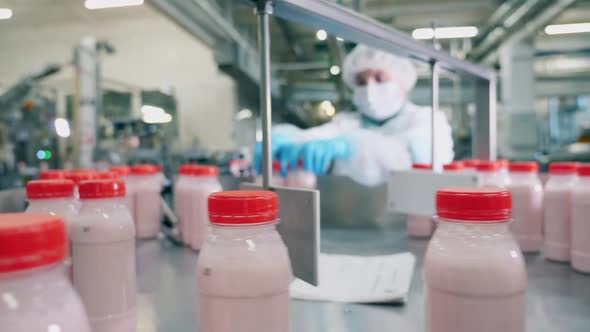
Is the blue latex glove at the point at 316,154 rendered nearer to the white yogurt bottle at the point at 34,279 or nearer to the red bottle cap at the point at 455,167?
the red bottle cap at the point at 455,167

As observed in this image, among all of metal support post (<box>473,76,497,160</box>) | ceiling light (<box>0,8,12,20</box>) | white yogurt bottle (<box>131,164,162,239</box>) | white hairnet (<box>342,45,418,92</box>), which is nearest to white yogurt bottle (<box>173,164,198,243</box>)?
white yogurt bottle (<box>131,164,162,239</box>)

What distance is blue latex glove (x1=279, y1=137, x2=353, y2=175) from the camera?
1508 mm

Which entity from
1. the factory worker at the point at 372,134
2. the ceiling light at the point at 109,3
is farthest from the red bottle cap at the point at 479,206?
the ceiling light at the point at 109,3

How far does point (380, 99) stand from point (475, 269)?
5.50ft

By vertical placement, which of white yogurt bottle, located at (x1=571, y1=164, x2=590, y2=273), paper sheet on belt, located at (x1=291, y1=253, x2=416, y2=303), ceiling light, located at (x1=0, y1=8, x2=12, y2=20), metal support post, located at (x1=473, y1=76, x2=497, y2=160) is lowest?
paper sheet on belt, located at (x1=291, y1=253, x2=416, y2=303)

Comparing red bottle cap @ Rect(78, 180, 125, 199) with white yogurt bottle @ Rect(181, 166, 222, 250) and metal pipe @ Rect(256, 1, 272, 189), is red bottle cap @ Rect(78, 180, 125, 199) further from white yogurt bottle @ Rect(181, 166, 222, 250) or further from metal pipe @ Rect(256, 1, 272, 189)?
white yogurt bottle @ Rect(181, 166, 222, 250)

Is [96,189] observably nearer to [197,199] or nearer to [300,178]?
[197,199]

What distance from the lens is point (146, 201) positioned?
4.45ft

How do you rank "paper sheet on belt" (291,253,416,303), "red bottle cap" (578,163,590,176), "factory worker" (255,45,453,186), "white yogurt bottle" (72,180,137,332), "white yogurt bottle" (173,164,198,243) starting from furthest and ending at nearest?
"factory worker" (255,45,453,186) → "white yogurt bottle" (173,164,198,243) → "red bottle cap" (578,163,590,176) → "paper sheet on belt" (291,253,416,303) → "white yogurt bottle" (72,180,137,332)

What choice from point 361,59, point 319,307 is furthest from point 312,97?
point 319,307

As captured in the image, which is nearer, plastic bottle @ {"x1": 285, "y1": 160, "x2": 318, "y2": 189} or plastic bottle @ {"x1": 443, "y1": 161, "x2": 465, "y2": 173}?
plastic bottle @ {"x1": 443, "y1": 161, "x2": 465, "y2": 173}

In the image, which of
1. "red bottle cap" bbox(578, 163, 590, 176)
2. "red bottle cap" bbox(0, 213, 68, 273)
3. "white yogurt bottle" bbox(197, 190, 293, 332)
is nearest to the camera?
"red bottle cap" bbox(0, 213, 68, 273)

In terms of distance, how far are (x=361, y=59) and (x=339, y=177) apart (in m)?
0.73

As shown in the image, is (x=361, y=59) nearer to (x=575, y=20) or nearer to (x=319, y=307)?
(x=319, y=307)
